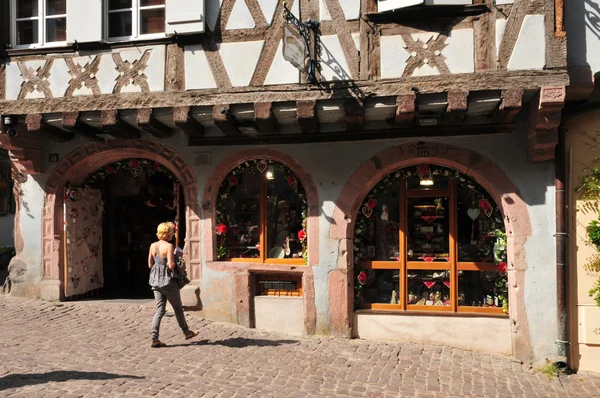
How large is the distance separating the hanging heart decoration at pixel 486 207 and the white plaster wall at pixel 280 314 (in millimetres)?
2860

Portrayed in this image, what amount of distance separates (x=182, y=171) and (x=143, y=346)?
2.65 metres

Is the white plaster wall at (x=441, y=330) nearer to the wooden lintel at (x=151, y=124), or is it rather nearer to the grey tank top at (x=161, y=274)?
the grey tank top at (x=161, y=274)

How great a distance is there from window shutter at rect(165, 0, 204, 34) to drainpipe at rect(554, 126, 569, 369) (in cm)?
484

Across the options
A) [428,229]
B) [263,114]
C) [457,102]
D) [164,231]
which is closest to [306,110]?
A: [263,114]

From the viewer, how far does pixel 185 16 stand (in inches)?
240

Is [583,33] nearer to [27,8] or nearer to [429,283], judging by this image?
[429,283]

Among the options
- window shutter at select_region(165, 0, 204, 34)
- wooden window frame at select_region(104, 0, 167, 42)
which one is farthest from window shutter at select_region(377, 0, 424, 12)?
wooden window frame at select_region(104, 0, 167, 42)

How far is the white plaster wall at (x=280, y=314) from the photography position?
673 centimetres

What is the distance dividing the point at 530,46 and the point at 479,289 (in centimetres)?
324

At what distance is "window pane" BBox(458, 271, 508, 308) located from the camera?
6.41 meters

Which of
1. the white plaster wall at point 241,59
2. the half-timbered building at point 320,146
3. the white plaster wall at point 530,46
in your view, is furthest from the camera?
the white plaster wall at point 241,59

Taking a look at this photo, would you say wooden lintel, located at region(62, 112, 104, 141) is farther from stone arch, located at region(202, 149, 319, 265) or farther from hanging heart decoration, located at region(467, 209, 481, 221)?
hanging heart decoration, located at region(467, 209, 481, 221)

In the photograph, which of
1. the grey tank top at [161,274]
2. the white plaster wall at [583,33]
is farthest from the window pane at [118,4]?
the white plaster wall at [583,33]

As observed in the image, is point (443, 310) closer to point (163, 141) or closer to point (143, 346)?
point (143, 346)
